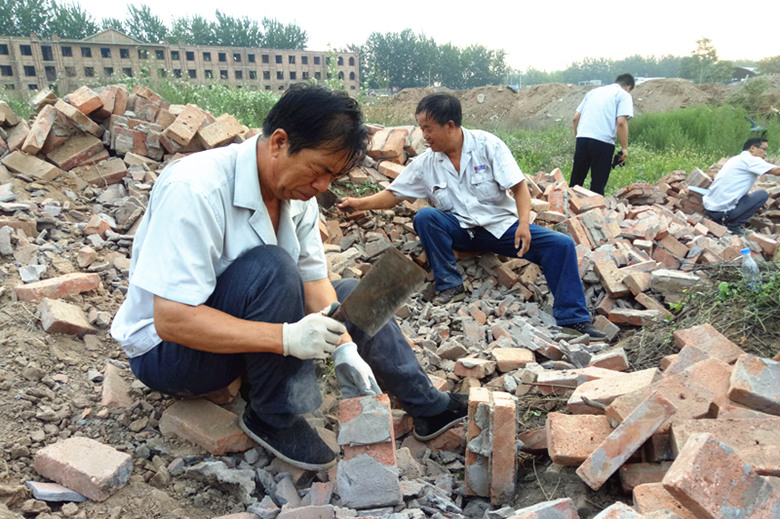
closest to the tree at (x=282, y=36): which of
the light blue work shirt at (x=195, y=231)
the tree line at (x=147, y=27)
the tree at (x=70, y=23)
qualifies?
the tree line at (x=147, y=27)

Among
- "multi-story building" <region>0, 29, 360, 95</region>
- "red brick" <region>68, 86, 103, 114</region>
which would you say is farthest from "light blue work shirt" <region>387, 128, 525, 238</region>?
"multi-story building" <region>0, 29, 360, 95</region>

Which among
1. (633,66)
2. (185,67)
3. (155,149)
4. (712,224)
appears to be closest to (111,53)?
(185,67)

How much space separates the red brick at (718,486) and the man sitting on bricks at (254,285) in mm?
1043

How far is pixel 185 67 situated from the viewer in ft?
109

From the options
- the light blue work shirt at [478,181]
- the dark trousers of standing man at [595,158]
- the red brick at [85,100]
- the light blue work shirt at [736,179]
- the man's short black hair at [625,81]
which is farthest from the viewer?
the man's short black hair at [625,81]

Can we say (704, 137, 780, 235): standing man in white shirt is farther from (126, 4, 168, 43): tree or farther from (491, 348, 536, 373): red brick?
(126, 4, 168, 43): tree

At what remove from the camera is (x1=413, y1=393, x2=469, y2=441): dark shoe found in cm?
225

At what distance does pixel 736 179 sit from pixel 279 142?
20.2 ft

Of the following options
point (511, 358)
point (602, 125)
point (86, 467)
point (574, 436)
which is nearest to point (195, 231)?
point (86, 467)

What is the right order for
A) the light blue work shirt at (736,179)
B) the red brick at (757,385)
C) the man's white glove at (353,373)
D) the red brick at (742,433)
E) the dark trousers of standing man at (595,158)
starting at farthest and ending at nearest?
the dark trousers of standing man at (595,158), the light blue work shirt at (736,179), the man's white glove at (353,373), the red brick at (757,385), the red brick at (742,433)

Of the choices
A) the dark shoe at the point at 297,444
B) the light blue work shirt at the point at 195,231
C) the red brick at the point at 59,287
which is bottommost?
the dark shoe at the point at 297,444

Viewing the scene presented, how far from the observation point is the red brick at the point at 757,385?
181 centimetres

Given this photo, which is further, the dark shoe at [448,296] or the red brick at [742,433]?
the dark shoe at [448,296]

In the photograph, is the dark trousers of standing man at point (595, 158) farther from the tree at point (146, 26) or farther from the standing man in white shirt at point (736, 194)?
the tree at point (146, 26)
